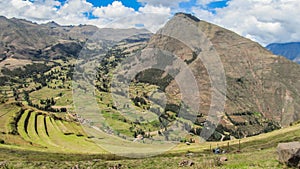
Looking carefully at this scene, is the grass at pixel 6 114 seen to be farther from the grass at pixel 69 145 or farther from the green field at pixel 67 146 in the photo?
the green field at pixel 67 146

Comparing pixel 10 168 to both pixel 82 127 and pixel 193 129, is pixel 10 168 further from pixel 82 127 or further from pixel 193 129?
pixel 193 129

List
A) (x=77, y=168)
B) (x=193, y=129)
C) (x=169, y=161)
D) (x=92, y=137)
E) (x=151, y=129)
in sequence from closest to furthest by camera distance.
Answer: (x=77, y=168) < (x=169, y=161) < (x=92, y=137) < (x=151, y=129) < (x=193, y=129)

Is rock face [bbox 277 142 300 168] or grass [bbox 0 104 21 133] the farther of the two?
grass [bbox 0 104 21 133]

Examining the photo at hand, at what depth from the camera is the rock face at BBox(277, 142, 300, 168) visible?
24078mm

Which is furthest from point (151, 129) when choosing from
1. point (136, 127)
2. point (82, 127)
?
point (82, 127)

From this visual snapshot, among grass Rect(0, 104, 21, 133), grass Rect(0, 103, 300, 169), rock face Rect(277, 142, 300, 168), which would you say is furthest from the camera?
grass Rect(0, 104, 21, 133)

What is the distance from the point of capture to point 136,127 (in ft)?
609

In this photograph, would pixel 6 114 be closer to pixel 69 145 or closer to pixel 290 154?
pixel 69 145

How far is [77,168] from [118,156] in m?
33.6

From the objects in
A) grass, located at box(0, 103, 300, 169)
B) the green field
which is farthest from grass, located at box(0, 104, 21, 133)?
the green field

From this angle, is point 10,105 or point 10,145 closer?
point 10,145

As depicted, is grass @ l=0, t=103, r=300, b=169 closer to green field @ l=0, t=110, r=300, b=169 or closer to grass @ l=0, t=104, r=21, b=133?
green field @ l=0, t=110, r=300, b=169

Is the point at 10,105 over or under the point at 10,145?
over

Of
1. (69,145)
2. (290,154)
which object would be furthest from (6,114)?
(290,154)
